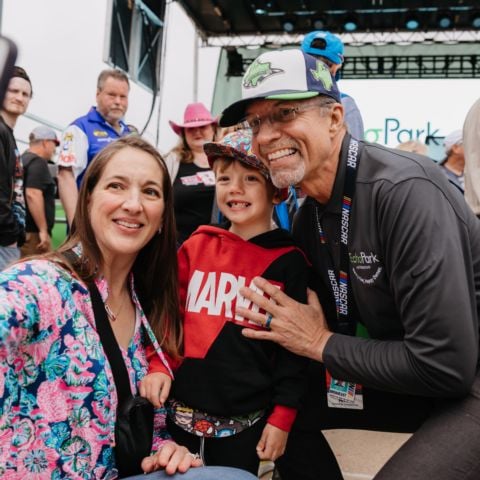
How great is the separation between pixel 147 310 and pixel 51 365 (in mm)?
502

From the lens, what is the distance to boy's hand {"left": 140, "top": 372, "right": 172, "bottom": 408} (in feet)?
4.85

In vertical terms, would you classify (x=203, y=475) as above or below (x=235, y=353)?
below

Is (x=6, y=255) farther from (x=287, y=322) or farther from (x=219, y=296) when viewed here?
(x=287, y=322)

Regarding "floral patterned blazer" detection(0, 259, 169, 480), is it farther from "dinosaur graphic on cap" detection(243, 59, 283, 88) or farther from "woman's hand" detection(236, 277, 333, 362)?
"dinosaur graphic on cap" detection(243, 59, 283, 88)

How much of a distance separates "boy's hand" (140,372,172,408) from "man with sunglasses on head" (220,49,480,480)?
0.30 meters

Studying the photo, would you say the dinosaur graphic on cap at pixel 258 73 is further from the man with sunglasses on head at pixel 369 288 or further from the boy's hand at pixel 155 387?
the boy's hand at pixel 155 387

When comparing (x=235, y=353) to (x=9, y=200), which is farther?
(x=9, y=200)

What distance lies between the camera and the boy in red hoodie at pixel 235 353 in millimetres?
1685

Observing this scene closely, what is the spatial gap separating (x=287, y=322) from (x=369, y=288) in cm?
27

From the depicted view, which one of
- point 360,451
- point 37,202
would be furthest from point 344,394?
point 37,202

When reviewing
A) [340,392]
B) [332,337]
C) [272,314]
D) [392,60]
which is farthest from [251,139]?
[392,60]

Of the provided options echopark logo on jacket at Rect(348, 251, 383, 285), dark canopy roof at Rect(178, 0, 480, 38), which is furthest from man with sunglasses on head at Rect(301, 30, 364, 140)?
dark canopy roof at Rect(178, 0, 480, 38)

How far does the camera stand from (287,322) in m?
1.66

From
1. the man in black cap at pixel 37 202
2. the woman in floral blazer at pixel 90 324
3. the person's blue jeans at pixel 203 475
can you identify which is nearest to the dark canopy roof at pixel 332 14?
the man in black cap at pixel 37 202
